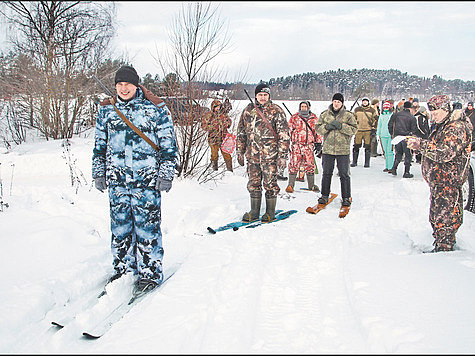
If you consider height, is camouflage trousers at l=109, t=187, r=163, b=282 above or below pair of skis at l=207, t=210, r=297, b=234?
above

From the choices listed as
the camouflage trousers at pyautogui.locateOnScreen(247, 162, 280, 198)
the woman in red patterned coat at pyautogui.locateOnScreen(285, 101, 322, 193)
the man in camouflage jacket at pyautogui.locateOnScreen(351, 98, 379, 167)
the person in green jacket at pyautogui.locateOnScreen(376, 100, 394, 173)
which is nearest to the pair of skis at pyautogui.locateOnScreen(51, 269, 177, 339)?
the camouflage trousers at pyautogui.locateOnScreen(247, 162, 280, 198)

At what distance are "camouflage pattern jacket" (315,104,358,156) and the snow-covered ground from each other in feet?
3.50

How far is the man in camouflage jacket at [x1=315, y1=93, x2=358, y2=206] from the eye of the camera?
19.1 feet

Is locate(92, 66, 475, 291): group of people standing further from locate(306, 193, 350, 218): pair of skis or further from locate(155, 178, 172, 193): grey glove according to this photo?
locate(306, 193, 350, 218): pair of skis

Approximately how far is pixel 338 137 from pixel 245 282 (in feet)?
11.7

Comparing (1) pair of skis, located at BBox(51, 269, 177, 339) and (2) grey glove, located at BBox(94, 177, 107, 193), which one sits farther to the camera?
(2) grey glove, located at BBox(94, 177, 107, 193)

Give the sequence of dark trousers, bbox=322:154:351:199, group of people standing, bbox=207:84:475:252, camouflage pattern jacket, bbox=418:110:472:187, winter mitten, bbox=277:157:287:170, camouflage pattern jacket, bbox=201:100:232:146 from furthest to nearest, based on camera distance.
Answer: camouflage pattern jacket, bbox=201:100:232:146 → dark trousers, bbox=322:154:351:199 → winter mitten, bbox=277:157:287:170 → group of people standing, bbox=207:84:475:252 → camouflage pattern jacket, bbox=418:110:472:187

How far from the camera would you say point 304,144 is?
7812mm

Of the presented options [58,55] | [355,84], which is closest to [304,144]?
[58,55]

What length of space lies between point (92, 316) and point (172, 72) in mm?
4934

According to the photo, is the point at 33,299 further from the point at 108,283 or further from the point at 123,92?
the point at 123,92

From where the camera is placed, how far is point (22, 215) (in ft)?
14.5

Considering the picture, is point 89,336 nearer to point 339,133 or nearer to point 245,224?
point 245,224

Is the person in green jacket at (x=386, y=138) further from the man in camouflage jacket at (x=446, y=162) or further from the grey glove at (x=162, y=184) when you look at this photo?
the grey glove at (x=162, y=184)
